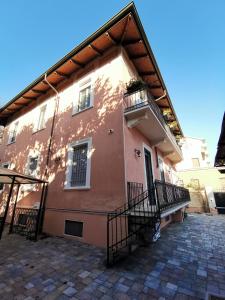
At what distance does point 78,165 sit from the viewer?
649 centimetres

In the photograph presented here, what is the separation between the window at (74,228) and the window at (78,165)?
137 cm

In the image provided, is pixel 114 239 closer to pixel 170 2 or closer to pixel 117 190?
pixel 117 190

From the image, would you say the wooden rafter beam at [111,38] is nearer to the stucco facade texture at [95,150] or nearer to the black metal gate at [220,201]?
the stucco facade texture at [95,150]

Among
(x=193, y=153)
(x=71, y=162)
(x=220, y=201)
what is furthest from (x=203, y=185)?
(x=71, y=162)

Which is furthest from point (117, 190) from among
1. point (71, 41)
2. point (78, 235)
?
point (71, 41)

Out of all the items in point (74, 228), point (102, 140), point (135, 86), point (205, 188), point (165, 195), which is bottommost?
point (74, 228)

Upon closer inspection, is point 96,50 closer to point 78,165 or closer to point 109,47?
point 109,47

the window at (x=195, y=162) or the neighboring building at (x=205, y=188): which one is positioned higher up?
the window at (x=195, y=162)

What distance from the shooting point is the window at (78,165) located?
6078mm

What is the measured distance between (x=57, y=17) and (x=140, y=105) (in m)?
6.11

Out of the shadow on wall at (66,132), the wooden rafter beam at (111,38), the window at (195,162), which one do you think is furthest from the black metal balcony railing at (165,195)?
the window at (195,162)

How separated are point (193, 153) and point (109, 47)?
19.8 m

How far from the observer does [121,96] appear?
6.02 m

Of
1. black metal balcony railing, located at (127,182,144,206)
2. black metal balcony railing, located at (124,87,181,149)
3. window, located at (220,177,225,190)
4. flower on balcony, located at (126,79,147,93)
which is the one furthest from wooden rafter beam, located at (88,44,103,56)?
window, located at (220,177,225,190)
